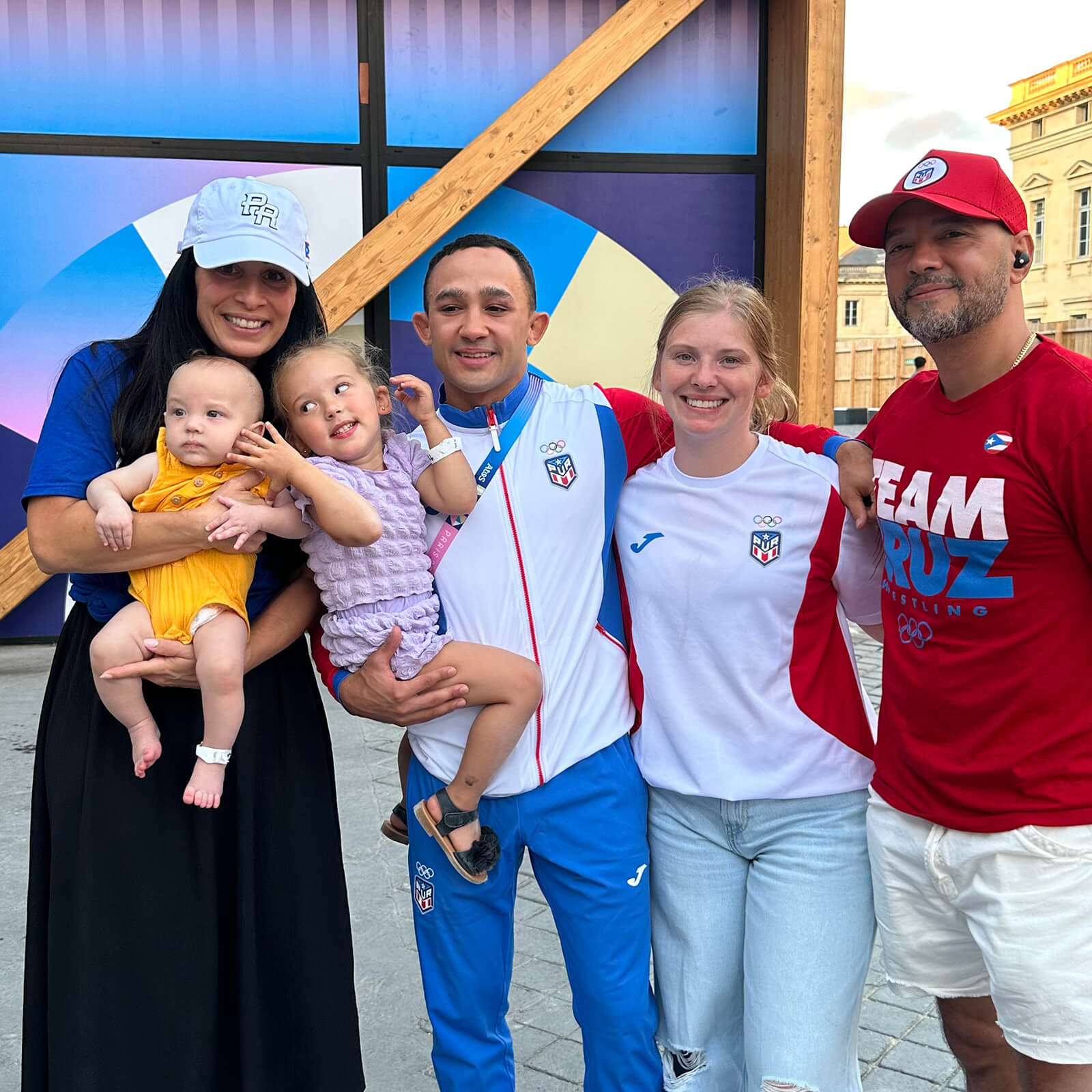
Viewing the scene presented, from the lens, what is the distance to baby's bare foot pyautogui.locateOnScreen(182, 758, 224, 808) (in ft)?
7.33

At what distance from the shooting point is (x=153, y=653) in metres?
2.23

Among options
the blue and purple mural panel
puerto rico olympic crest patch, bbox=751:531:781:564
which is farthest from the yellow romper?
the blue and purple mural panel

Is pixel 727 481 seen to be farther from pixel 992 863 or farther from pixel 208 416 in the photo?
pixel 208 416

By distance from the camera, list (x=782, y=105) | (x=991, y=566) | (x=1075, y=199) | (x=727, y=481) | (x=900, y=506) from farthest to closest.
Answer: (x=1075, y=199) → (x=782, y=105) → (x=727, y=481) → (x=900, y=506) → (x=991, y=566)

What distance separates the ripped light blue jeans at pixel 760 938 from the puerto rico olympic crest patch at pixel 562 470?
76cm

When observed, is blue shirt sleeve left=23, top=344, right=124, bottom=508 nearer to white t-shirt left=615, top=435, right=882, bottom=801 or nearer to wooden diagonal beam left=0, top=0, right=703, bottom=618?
white t-shirt left=615, top=435, right=882, bottom=801

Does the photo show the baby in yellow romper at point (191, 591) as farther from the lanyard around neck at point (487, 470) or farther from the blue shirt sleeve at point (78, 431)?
the lanyard around neck at point (487, 470)

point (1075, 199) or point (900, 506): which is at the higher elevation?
point (1075, 199)

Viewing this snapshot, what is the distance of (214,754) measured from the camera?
224cm

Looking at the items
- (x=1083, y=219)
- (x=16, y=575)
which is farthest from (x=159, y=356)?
(x=1083, y=219)

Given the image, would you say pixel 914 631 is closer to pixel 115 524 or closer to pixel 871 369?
pixel 115 524

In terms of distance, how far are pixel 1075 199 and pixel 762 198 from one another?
6698 centimetres

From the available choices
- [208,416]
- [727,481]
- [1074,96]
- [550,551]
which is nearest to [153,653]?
[208,416]

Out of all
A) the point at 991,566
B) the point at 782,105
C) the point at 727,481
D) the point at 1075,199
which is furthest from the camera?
the point at 1075,199
